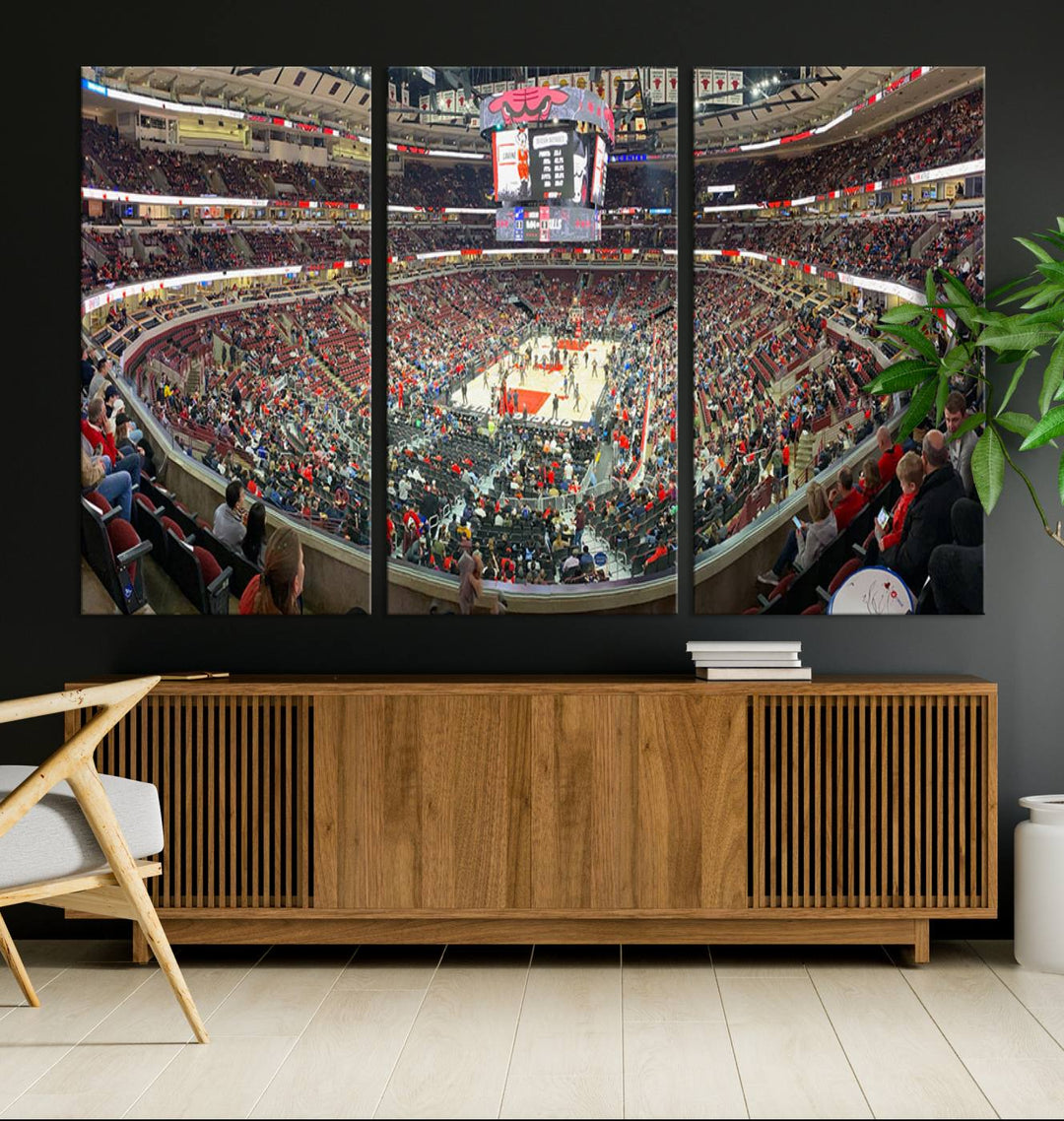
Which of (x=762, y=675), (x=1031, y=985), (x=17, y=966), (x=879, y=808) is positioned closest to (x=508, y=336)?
(x=762, y=675)

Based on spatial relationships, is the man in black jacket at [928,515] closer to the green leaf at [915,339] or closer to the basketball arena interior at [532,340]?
the green leaf at [915,339]

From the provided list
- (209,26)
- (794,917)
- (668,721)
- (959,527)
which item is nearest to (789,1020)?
(794,917)

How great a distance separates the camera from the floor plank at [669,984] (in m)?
2.98

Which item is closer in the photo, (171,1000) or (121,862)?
(121,862)

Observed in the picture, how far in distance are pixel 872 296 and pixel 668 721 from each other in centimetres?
139

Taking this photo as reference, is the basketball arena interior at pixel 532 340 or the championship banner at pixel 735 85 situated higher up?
the championship banner at pixel 735 85

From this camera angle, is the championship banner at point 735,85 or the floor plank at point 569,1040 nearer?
the floor plank at point 569,1040

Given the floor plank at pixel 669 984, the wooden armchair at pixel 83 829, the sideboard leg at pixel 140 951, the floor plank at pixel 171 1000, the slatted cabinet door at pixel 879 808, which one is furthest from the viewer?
the sideboard leg at pixel 140 951

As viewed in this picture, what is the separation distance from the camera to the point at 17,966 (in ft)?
9.89

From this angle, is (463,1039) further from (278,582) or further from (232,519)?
(232,519)

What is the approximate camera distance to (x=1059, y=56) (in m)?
3.64

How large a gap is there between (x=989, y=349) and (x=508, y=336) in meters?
1.39

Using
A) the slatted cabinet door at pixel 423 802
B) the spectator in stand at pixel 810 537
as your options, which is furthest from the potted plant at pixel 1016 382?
the slatted cabinet door at pixel 423 802

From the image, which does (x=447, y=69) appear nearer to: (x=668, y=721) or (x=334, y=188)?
(x=334, y=188)
